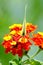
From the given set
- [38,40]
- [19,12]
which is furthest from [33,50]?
[19,12]

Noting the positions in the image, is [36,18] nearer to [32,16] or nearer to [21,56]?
[32,16]

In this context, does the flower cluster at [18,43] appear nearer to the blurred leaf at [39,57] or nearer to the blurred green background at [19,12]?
the blurred leaf at [39,57]

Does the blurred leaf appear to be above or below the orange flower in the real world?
below

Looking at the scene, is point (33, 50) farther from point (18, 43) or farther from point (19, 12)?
point (19, 12)

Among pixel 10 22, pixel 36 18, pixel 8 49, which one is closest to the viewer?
pixel 8 49

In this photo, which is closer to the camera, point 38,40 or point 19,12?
point 38,40

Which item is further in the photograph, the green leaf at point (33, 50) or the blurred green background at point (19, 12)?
the blurred green background at point (19, 12)

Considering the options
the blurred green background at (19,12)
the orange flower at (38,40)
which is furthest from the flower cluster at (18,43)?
the blurred green background at (19,12)

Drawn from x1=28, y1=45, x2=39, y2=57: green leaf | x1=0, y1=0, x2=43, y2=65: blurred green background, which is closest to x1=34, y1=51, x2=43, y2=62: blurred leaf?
x1=28, y1=45, x2=39, y2=57: green leaf

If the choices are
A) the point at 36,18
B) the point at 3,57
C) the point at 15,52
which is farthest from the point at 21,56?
the point at 36,18

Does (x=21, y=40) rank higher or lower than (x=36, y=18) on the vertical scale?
higher

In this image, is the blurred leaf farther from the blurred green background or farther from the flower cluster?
the blurred green background
